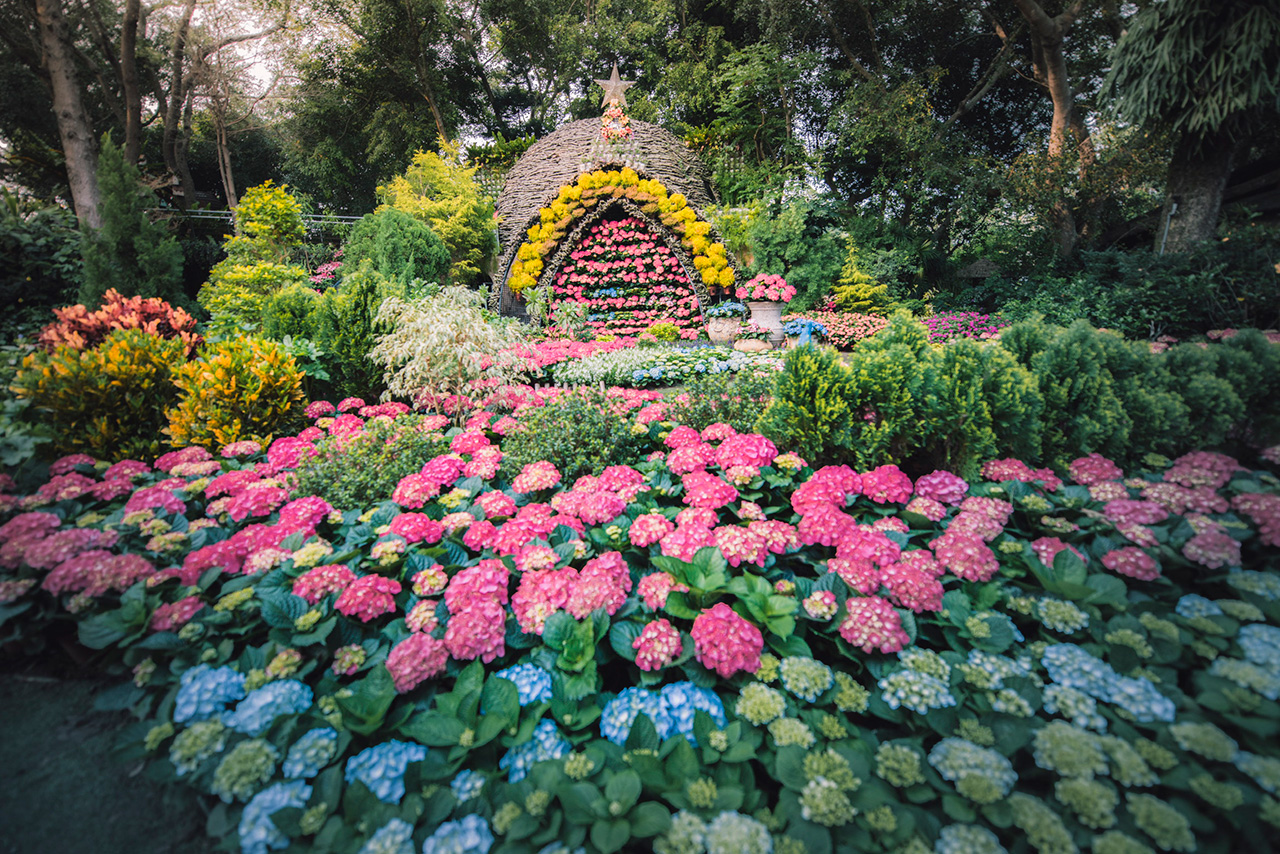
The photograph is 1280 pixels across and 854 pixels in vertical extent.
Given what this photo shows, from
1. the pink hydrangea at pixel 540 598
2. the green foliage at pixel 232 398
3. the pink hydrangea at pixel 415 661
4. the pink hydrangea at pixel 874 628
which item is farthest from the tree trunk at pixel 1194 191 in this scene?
the green foliage at pixel 232 398

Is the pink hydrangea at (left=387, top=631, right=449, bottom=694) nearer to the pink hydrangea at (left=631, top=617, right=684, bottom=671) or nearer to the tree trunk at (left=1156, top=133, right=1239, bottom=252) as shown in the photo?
the pink hydrangea at (left=631, top=617, right=684, bottom=671)

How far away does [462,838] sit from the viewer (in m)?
1.22

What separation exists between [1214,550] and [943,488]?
85cm

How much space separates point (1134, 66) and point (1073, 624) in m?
6.95

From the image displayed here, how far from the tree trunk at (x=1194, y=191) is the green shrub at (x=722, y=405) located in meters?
6.55

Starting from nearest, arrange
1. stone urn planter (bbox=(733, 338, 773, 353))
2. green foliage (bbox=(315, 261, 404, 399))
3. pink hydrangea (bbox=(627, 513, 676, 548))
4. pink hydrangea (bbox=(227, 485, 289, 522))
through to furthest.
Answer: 1. pink hydrangea (bbox=(627, 513, 676, 548))
2. pink hydrangea (bbox=(227, 485, 289, 522))
3. green foliage (bbox=(315, 261, 404, 399))
4. stone urn planter (bbox=(733, 338, 773, 353))

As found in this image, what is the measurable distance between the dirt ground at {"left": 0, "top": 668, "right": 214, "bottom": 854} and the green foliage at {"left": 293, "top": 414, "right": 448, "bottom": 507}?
1.18 meters

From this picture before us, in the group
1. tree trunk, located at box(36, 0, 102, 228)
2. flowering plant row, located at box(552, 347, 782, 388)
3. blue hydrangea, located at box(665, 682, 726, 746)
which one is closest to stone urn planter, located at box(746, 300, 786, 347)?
flowering plant row, located at box(552, 347, 782, 388)

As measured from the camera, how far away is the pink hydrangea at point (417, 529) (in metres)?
2.15

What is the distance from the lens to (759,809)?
130cm

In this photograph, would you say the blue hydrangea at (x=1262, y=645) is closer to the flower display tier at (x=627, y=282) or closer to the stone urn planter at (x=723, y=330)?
the stone urn planter at (x=723, y=330)

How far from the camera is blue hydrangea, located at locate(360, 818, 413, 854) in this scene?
1.20 m

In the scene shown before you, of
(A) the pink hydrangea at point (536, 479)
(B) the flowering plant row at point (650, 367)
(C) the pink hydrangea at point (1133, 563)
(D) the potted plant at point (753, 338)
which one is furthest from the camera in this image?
(D) the potted plant at point (753, 338)

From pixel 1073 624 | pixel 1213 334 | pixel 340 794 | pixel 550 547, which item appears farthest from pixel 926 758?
pixel 1213 334
